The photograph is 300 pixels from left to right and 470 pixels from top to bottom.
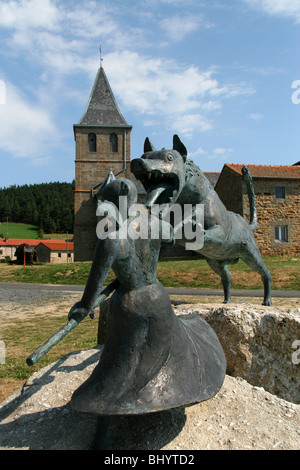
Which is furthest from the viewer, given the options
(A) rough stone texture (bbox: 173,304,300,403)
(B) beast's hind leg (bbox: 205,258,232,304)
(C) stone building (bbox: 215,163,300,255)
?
(C) stone building (bbox: 215,163,300,255)

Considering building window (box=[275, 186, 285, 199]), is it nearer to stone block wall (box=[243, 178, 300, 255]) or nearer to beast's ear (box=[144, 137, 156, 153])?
stone block wall (box=[243, 178, 300, 255])

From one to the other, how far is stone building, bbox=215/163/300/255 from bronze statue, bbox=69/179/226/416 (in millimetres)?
21669

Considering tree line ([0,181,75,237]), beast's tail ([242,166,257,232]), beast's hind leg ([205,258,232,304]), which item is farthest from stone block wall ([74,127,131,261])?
tree line ([0,181,75,237])

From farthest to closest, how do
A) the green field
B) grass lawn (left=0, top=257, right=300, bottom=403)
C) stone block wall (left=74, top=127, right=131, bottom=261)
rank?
1. the green field
2. stone block wall (left=74, top=127, right=131, bottom=261)
3. grass lawn (left=0, top=257, right=300, bottom=403)

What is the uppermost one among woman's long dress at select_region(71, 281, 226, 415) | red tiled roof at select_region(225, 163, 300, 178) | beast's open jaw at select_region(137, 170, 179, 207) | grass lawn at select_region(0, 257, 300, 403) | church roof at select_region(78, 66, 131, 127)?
church roof at select_region(78, 66, 131, 127)

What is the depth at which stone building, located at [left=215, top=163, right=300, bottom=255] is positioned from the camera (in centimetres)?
2362

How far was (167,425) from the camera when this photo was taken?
290 centimetres

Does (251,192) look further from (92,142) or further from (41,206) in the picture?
(41,206)

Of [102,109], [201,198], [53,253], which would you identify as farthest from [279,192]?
[53,253]

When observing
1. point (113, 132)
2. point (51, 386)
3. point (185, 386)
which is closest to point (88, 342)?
point (51, 386)

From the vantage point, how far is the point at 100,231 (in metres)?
2.36

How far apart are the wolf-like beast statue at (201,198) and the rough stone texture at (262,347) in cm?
82

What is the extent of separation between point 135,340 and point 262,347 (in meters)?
2.44

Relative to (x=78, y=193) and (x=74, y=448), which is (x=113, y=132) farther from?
(x=74, y=448)
